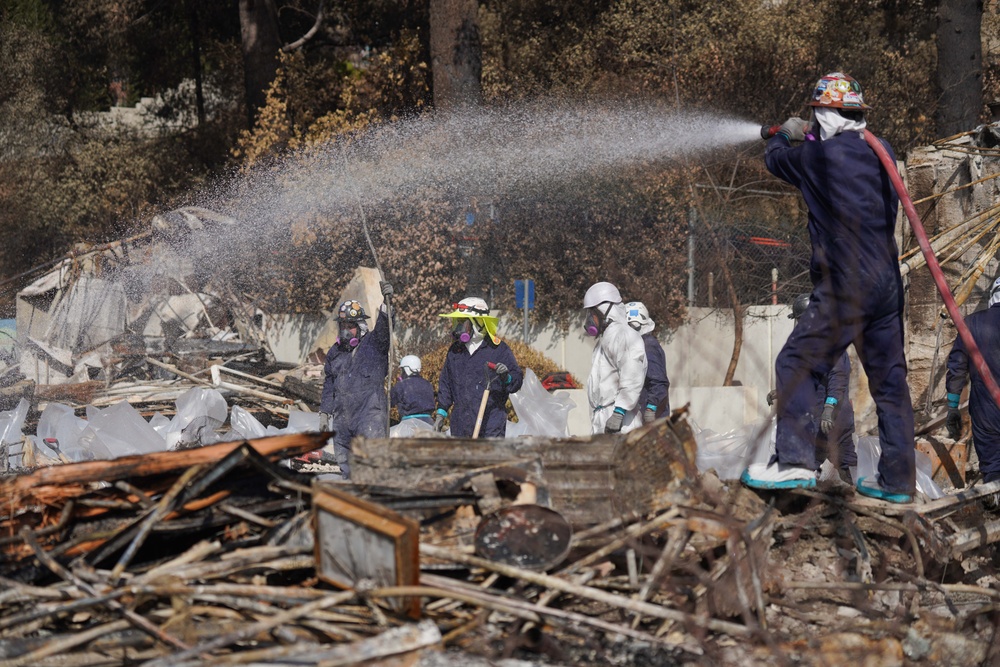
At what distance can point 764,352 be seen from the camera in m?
15.8

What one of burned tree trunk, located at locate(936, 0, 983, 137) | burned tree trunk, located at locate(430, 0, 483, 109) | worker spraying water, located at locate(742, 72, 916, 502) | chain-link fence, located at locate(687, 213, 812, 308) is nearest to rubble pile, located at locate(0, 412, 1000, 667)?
worker spraying water, located at locate(742, 72, 916, 502)

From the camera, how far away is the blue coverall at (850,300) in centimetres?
468

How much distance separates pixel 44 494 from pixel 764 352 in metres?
13.2

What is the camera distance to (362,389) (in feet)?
31.2

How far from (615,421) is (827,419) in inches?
58.7

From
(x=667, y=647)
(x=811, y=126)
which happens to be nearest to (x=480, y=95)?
(x=811, y=126)

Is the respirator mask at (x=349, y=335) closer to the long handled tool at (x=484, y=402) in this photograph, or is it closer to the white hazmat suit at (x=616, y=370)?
the long handled tool at (x=484, y=402)

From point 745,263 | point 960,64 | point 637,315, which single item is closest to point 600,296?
point 637,315

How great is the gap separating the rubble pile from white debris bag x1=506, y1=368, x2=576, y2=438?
5.62 m

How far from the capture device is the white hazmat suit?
310 inches

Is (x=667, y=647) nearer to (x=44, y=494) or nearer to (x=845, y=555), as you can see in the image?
(x=845, y=555)

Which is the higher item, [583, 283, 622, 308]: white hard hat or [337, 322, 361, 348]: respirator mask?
[583, 283, 622, 308]: white hard hat

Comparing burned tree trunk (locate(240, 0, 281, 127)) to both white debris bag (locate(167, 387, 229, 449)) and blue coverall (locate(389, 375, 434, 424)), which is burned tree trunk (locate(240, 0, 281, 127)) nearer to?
white debris bag (locate(167, 387, 229, 449))

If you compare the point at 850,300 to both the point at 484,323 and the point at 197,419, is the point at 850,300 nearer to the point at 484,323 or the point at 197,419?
the point at 484,323
